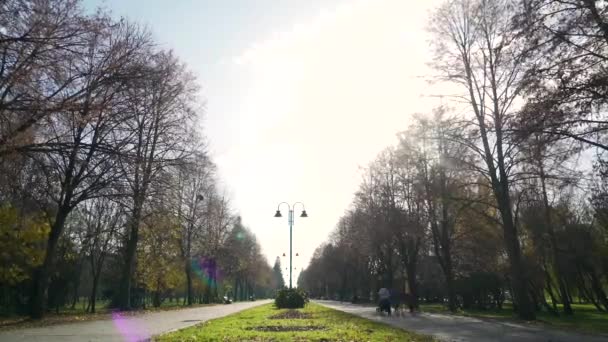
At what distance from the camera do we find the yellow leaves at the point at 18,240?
2327cm

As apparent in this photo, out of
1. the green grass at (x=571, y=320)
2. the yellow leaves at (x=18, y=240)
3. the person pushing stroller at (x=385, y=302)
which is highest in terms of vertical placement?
the yellow leaves at (x=18, y=240)

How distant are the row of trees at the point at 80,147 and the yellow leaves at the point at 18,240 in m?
0.06

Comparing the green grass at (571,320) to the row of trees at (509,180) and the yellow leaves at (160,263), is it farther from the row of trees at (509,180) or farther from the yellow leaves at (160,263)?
the yellow leaves at (160,263)

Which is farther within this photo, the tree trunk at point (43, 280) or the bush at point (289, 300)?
the bush at point (289, 300)

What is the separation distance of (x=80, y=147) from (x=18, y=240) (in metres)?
15.4


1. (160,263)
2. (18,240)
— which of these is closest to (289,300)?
(160,263)

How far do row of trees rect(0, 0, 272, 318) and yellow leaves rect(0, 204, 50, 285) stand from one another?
6 centimetres

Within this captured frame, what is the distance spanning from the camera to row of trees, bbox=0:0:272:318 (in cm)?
1109

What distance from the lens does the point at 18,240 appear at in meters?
25.1

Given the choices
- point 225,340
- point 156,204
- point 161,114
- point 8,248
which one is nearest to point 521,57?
point 225,340

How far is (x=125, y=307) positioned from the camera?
3100cm

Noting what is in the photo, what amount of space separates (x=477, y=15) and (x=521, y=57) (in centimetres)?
1223

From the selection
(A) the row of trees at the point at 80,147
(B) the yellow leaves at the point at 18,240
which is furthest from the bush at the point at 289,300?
(B) the yellow leaves at the point at 18,240

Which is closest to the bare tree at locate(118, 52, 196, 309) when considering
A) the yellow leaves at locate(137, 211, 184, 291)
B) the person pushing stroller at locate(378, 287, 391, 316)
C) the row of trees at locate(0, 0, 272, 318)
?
the row of trees at locate(0, 0, 272, 318)
